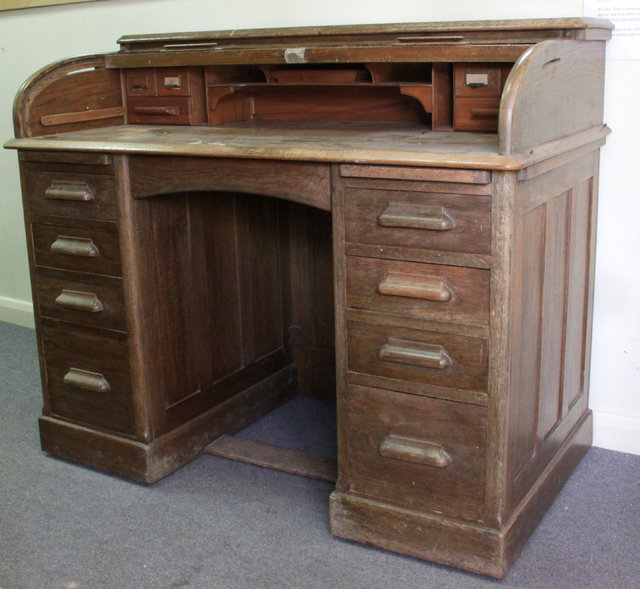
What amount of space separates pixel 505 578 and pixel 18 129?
1.82 meters

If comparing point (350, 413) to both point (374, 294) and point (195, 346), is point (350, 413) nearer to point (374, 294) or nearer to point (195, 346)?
point (374, 294)

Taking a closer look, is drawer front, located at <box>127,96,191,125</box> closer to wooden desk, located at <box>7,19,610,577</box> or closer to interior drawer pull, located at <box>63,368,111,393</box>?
wooden desk, located at <box>7,19,610,577</box>

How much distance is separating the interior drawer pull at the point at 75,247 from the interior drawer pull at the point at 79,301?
0.39ft

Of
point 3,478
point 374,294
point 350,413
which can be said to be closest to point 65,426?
point 3,478

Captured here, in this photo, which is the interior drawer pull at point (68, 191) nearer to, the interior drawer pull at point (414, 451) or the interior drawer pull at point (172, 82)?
the interior drawer pull at point (172, 82)

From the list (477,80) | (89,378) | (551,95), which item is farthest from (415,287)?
(89,378)

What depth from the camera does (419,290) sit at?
6.23 feet

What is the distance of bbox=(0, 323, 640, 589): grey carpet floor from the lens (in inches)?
80.0

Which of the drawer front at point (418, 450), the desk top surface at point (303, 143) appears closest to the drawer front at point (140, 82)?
the desk top surface at point (303, 143)

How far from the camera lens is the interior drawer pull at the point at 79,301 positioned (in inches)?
96.8

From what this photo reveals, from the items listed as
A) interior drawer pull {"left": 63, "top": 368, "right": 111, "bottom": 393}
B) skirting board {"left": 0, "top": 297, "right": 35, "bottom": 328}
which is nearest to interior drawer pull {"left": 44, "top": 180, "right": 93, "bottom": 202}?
interior drawer pull {"left": 63, "top": 368, "right": 111, "bottom": 393}

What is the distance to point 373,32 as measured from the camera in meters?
2.31

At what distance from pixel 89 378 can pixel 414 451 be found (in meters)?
1.06

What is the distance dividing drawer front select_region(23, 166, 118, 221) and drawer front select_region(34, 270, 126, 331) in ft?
0.63
